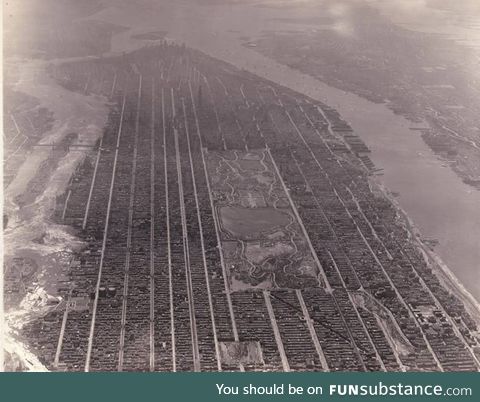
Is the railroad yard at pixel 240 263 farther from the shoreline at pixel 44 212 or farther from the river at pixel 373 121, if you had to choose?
the river at pixel 373 121

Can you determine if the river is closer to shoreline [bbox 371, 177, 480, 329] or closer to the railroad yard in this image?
shoreline [bbox 371, 177, 480, 329]

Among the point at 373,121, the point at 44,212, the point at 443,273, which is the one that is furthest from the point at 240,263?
the point at 373,121

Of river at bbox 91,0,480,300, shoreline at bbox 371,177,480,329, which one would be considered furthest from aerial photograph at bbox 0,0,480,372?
river at bbox 91,0,480,300

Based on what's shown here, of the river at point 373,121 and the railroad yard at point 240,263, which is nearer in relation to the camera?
the railroad yard at point 240,263

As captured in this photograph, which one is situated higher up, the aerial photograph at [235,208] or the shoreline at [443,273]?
the aerial photograph at [235,208]

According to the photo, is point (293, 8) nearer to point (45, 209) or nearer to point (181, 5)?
point (181, 5)

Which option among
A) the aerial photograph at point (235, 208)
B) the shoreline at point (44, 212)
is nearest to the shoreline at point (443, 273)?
the aerial photograph at point (235, 208)

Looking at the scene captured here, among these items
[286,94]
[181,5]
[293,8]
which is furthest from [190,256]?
[293,8]

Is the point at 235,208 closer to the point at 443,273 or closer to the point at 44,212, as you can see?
the point at 44,212
